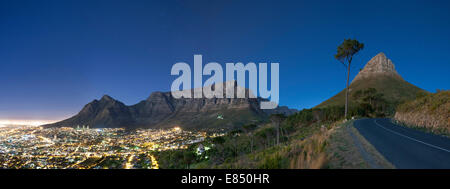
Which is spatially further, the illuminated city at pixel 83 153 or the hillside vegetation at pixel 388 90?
the hillside vegetation at pixel 388 90

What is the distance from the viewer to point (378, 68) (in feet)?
540

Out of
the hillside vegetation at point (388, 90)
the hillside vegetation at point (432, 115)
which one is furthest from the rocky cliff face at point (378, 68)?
the hillside vegetation at point (432, 115)

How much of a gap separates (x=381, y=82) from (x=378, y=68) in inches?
1470

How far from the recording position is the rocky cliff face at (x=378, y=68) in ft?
516

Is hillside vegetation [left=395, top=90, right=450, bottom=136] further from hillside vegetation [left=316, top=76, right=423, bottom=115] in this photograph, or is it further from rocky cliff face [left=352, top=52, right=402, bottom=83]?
rocky cliff face [left=352, top=52, right=402, bottom=83]

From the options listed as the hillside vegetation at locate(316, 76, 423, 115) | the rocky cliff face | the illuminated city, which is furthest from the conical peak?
the illuminated city

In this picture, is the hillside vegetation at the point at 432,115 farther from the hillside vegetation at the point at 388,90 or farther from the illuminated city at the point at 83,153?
the hillside vegetation at the point at 388,90

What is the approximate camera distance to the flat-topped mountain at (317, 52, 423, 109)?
114644 millimetres

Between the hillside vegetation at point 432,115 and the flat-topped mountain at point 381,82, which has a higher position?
the flat-topped mountain at point 381,82

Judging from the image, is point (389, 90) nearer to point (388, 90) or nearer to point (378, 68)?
point (388, 90)

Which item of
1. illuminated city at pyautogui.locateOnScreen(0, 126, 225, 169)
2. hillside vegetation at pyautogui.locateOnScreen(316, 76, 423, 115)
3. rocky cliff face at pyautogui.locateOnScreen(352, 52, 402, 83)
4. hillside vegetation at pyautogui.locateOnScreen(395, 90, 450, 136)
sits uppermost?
rocky cliff face at pyautogui.locateOnScreen(352, 52, 402, 83)
